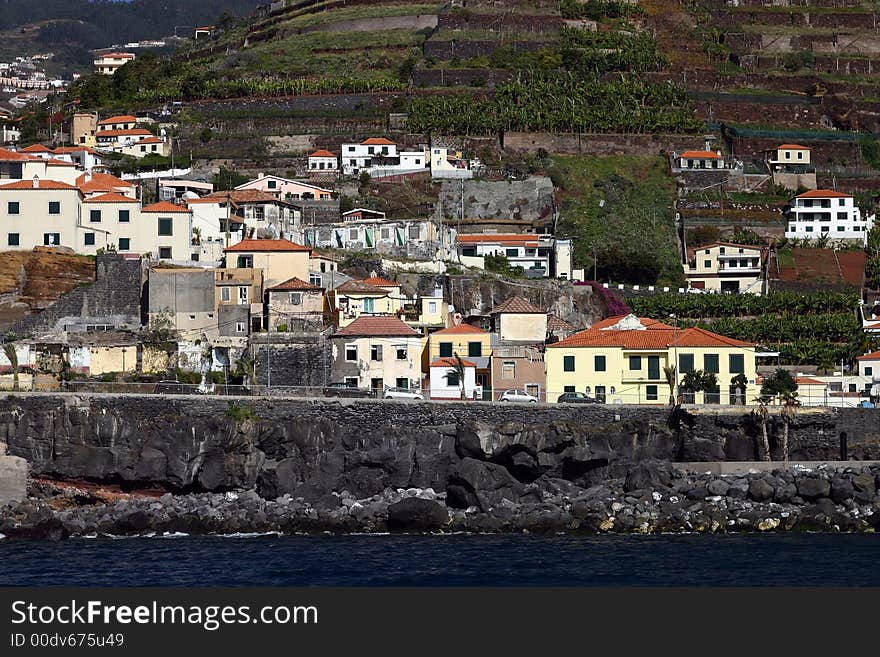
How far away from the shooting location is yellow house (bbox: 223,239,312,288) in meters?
75.1

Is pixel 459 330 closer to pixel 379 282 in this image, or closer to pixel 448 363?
pixel 448 363

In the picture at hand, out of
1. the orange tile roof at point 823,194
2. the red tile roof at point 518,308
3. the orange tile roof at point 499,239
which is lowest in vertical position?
the red tile roof at point 518,308

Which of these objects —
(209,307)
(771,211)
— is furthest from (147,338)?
(771,211)

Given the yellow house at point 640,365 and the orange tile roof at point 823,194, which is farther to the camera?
the orange tile roof at point 823,194

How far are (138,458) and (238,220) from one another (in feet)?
88.6

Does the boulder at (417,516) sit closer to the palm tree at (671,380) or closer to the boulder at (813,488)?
the boulder at (813,488)

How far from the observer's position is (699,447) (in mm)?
61281

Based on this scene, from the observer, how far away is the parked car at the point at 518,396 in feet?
213

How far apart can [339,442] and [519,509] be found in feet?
23.9

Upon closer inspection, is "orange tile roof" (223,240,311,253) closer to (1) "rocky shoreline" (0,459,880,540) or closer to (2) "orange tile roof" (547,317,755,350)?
(2) "orange tile roof" (547,317,755,350)

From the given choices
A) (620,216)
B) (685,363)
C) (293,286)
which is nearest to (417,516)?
(685,363)

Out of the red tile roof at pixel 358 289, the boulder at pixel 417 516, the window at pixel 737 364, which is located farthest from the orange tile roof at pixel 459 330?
the boulder at pixel 417 516

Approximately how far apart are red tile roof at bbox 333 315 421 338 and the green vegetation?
26660 millimetres

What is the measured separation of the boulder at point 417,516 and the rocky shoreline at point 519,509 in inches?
1.2
